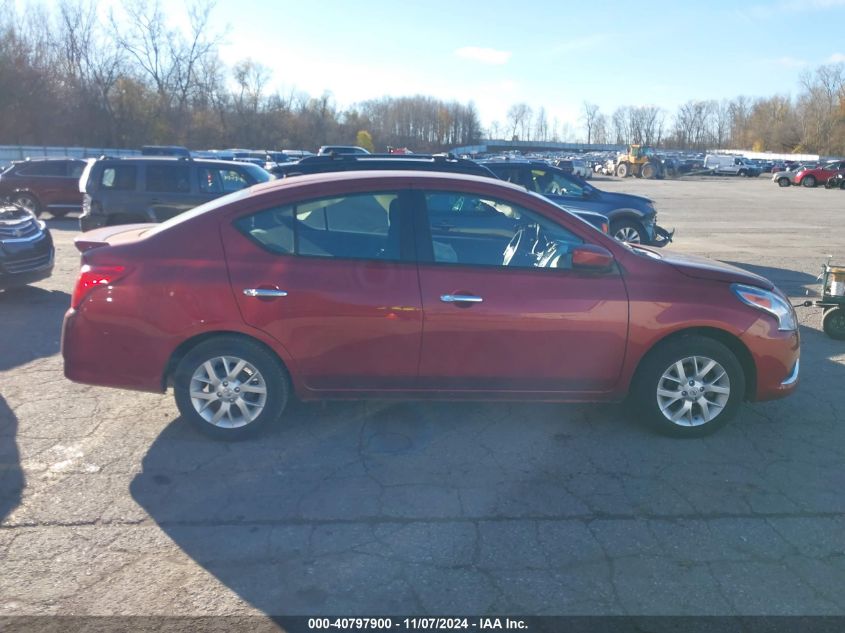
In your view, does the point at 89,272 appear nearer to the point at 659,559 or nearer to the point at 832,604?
the point at 659,559

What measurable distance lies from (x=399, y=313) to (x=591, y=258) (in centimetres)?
129

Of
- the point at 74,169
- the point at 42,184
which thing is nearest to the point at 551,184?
the point at 74,169

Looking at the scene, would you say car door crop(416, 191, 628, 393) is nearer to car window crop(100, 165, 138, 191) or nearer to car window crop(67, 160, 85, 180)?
car window crop(100, 165, 138, 191)

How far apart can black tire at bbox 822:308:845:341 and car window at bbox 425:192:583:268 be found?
424 centimetres

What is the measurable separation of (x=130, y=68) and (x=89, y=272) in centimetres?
5789

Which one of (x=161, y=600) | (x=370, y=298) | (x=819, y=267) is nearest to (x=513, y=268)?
(x=370, y=298)

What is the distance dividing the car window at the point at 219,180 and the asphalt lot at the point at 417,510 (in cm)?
734

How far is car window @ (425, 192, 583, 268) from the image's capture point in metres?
4.83

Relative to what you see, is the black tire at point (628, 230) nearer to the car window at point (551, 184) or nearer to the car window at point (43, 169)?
the car window at point (551, 184)

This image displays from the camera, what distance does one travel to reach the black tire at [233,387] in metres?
4.70

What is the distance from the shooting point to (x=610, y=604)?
10.5 feet

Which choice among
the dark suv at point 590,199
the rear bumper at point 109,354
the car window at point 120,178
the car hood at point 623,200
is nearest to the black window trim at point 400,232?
the rear bumper at point 109,354

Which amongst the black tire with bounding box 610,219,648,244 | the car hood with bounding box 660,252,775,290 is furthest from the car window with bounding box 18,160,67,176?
the car hood with bounding box 660,252,775,290

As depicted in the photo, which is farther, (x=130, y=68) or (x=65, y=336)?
(x=130, y=68)
